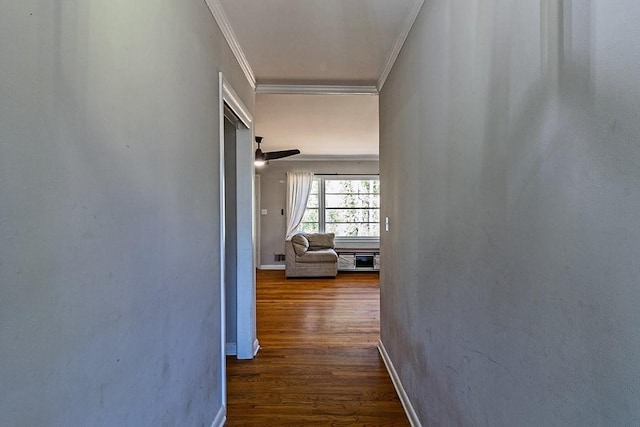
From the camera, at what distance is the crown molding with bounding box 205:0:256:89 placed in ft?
5.85

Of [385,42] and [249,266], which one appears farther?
[249,266]

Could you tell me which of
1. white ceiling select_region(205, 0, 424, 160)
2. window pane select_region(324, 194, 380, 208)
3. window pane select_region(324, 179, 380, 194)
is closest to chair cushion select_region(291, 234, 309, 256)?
window pane select_region(324, 194, 380, 208)

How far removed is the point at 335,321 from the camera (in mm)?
3842

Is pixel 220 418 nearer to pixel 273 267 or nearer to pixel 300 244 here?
pixel 300 244

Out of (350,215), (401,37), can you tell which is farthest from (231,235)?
(350,215)

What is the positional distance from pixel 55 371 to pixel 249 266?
2.11 metres

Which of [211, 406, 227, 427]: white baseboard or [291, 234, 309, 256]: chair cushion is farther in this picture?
[291, 234, 309, 256]: chair cushion

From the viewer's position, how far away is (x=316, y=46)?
2303 mm

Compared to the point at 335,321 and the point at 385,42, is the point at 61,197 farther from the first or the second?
the point at 335,321

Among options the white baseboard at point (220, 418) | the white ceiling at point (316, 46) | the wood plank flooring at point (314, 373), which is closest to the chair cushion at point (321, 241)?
the wood plank flooring at point (314, 373)

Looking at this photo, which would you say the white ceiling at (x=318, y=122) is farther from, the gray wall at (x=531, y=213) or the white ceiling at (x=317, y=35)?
the gray wall at (x=531, y=213)

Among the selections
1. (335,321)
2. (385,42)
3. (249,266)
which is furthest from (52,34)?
(335,321)

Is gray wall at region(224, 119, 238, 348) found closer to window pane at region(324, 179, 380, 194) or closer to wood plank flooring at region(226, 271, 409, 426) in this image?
wood plank flooring at region(226, 271, 409, 426)

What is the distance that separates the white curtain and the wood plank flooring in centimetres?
282
